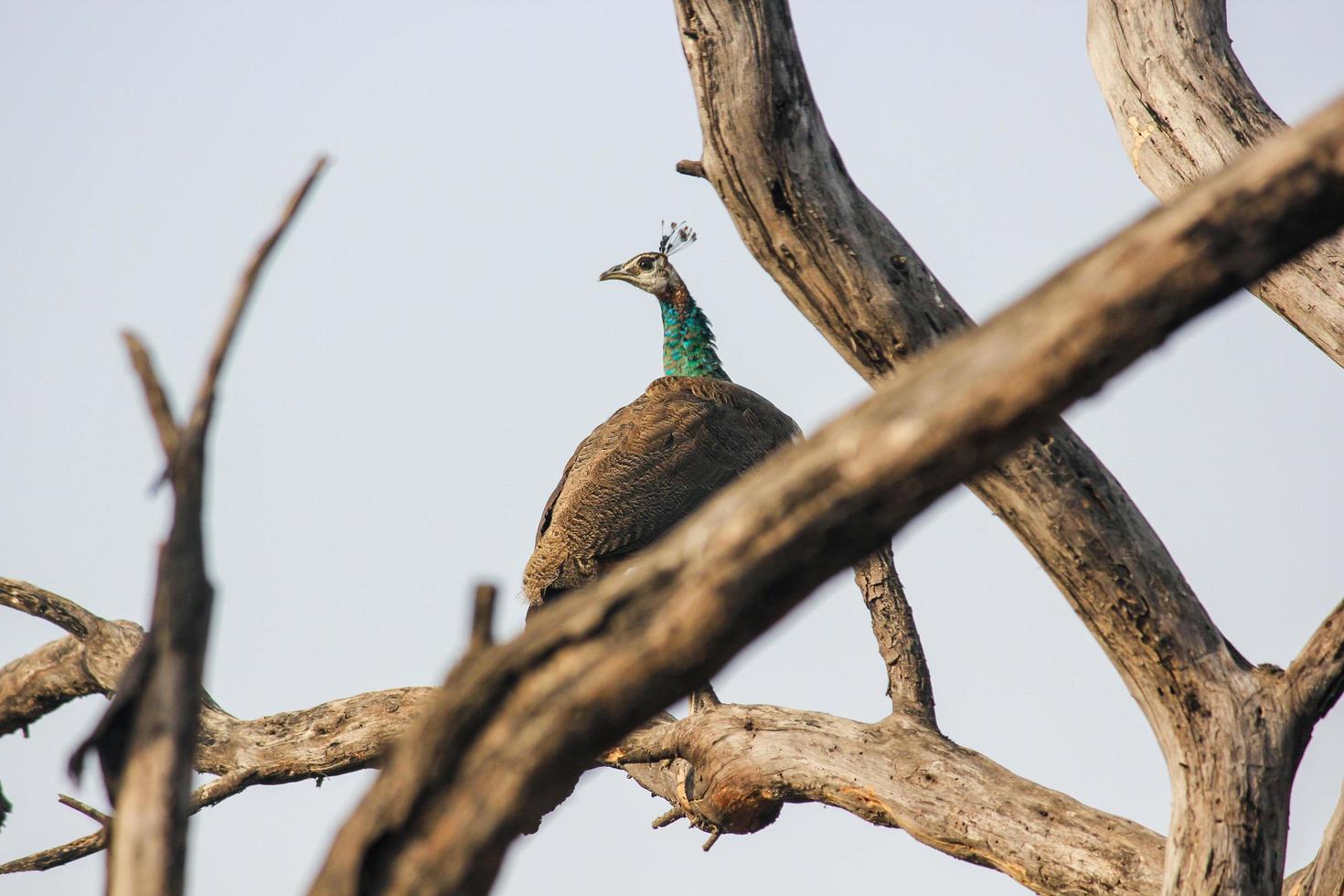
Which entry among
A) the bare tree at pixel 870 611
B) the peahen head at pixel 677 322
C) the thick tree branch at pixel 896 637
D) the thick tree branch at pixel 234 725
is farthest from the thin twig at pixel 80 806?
the peahen head at pixel 677 322

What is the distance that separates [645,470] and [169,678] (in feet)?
17.4

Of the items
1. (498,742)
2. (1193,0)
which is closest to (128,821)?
(498,742)

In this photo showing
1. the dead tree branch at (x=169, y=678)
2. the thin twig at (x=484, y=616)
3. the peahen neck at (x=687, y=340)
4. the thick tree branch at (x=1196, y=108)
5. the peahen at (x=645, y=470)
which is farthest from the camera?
the peahen neck at (x=687, y=340)

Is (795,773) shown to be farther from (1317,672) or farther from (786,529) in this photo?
(786,529)

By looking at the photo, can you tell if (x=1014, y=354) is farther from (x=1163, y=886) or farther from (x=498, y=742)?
(x=1163, y=886)

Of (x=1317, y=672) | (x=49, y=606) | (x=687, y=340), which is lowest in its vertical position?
(x=1317, y=672)

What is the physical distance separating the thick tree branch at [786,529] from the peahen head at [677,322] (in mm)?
7222

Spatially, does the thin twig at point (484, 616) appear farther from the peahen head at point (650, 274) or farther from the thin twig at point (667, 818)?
the peahen head at point (650, 274)

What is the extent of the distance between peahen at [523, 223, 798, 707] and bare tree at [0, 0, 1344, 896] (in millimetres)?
1362

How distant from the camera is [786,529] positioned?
1539 mm

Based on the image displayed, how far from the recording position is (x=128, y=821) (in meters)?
1.84

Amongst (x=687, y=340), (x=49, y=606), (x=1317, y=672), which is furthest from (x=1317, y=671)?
(x=687, y=340)

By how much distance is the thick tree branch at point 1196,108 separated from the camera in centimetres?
459

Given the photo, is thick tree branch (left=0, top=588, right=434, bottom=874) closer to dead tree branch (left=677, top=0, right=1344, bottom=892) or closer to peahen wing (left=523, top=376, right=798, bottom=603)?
peahen wing (left=523, top=376, right=798, bottom=603)
